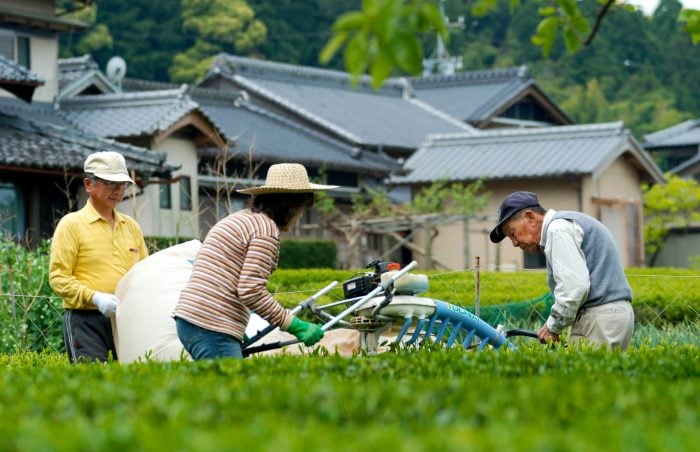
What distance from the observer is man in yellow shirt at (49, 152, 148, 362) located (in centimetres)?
773

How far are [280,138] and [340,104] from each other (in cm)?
535

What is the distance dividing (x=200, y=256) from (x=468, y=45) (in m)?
54.1

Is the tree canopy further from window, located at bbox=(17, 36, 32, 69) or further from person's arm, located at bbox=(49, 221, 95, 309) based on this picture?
person's arm, located at bbox=(49, 221, 95, 309)

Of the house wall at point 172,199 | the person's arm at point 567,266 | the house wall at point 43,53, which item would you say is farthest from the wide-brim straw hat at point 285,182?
the house wall at point 43,53

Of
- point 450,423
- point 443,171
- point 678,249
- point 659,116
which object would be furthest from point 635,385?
point 659,116

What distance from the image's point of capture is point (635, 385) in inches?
207

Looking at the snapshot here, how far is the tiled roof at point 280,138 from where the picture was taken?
31.8 meters

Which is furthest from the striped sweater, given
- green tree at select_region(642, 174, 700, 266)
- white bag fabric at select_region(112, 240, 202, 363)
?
green tree at select_region(642, 174, 700, 266)

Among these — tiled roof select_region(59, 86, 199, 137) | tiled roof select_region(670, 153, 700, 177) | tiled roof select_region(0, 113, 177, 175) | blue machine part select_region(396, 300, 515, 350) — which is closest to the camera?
blue machine part select_region(396, 300, 515, 350)

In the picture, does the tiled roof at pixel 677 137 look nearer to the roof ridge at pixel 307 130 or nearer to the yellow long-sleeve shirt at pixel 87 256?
the roof ridge at pixel 307 130

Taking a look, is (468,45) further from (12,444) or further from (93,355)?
(12,444)

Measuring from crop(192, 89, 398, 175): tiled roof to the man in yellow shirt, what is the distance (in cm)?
2250

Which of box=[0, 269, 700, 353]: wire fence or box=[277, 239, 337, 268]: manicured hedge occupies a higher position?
box=[277, 239, 337, 268]: manicured hedge

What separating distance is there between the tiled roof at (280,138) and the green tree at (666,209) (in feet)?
24.2
